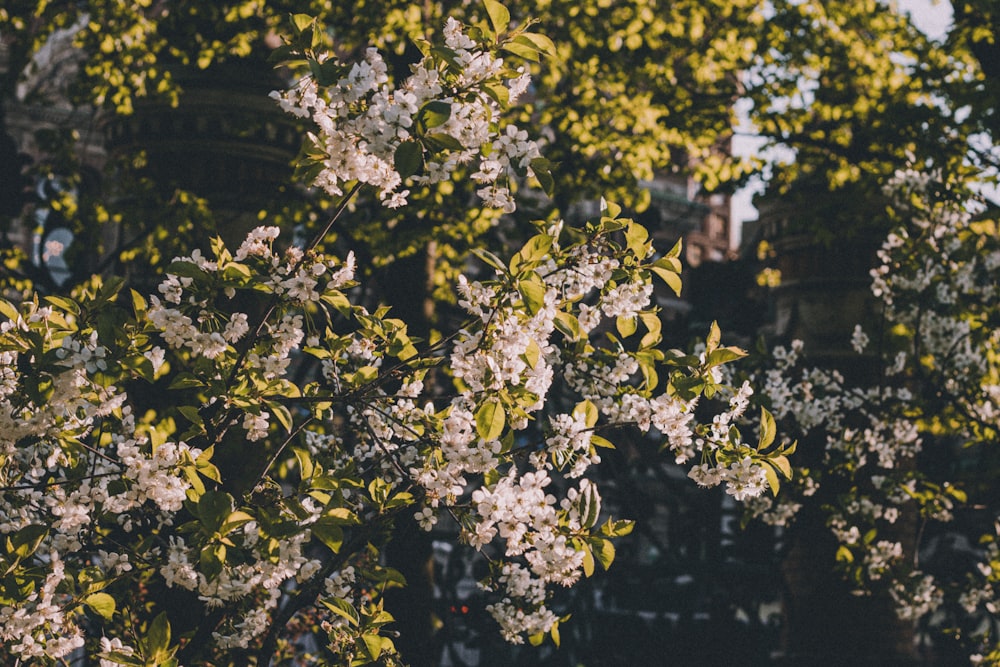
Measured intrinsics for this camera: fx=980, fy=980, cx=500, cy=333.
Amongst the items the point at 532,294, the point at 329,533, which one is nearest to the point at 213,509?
the point at 329,533

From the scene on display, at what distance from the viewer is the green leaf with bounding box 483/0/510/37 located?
3.17 metres

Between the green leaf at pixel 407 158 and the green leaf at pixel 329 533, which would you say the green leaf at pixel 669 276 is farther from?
the green leaf at pixel 329 533

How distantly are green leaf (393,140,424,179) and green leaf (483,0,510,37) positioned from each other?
51cm

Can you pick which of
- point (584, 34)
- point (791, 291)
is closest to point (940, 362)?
point (791, 291)

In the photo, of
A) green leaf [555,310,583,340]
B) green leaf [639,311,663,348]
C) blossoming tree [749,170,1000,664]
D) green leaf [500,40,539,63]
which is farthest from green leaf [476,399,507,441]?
blossoming tree [749,170,1000,664]

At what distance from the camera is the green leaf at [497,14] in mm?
3170

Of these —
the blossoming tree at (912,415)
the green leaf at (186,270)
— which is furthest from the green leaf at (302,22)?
the blossoming tree at (912,415)

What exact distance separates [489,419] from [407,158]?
912mm

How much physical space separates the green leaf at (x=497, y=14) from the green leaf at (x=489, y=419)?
1.26m

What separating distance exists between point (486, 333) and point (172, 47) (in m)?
6.76

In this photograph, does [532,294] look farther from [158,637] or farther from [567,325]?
[158,637]

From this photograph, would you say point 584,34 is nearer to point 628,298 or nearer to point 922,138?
point 922,138

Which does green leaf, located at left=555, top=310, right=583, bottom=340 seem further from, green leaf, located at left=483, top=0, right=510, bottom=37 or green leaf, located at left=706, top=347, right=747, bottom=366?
green leaf, located at left=483, top=0, right=510, bottom=37

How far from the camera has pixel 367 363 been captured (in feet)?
13.7
